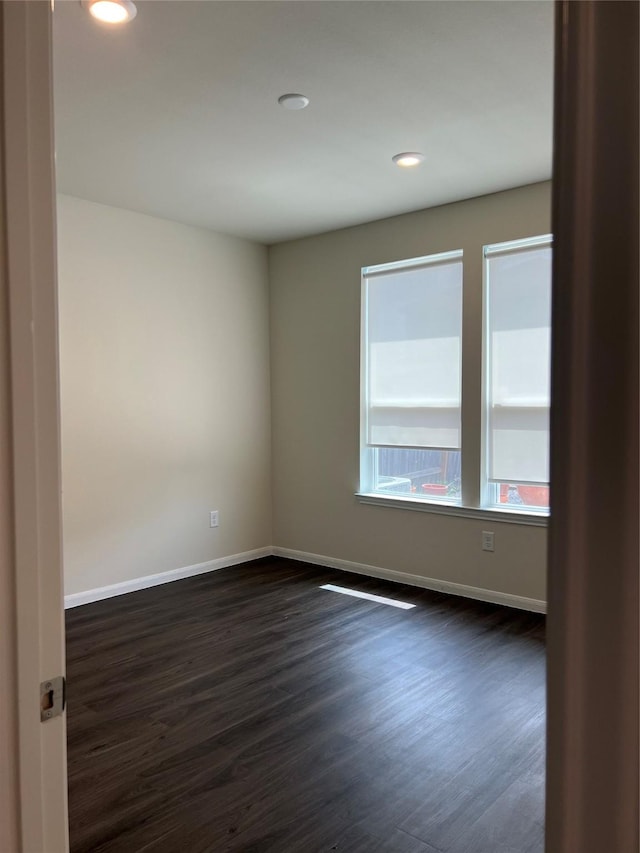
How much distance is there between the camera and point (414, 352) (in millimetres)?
4594

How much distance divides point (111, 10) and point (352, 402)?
320 centimetres

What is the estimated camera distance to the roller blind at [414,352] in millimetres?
4391

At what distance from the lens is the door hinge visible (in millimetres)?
796

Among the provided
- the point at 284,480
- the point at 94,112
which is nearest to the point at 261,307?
the point at 284,480

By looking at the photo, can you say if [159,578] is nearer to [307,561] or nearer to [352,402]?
[307,561]

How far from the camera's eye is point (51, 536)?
798mm

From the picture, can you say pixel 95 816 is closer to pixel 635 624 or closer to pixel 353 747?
pixel 353 747

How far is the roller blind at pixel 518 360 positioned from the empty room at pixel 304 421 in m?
0.02

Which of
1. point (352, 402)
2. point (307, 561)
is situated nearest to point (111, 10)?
point (352, 402)

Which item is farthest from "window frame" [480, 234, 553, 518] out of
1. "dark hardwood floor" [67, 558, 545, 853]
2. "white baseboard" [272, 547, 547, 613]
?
"dark hardwood floor" [67, 558, 545, 853]

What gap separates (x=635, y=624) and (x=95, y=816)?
6.86ft

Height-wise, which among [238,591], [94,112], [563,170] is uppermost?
[94,112]

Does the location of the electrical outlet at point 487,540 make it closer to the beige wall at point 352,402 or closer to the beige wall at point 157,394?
the beige wall at point 352,402

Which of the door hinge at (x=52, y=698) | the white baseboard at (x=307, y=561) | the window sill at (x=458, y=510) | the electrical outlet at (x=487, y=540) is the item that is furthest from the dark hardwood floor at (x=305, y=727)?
the door hinge at (x=52, y=698)
